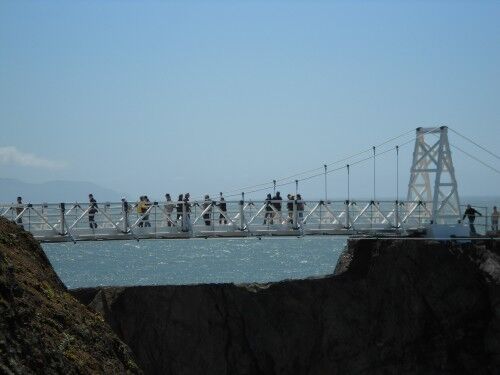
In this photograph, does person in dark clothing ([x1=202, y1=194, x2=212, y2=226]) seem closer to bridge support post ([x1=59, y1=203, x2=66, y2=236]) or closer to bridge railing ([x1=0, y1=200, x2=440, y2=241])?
bridge railing ([x1=0, y1=200, x2=440, y2=241])

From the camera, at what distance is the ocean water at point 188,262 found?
68.6 metres

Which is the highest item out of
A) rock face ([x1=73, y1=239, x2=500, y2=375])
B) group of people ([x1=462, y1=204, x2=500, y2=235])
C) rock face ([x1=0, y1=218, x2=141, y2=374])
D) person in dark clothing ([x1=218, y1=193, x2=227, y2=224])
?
person in dark clothing ([x1=218, y1=193, x2=227, y2=224])

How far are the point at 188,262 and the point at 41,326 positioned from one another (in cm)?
7751

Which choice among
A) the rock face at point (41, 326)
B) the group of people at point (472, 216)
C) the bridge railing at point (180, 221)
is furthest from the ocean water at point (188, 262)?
the rock face at point (41, 326)

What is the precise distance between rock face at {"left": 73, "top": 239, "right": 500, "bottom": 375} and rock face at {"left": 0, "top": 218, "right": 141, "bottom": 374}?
2005 centimetres

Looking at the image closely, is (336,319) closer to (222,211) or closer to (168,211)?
(222,211)

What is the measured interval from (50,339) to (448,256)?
24.0m

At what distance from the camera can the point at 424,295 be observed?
2939cm

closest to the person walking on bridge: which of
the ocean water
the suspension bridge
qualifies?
the suspension bridge

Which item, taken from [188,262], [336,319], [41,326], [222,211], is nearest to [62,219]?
[222,211]

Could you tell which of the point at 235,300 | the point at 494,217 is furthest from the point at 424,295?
the point at 235,300

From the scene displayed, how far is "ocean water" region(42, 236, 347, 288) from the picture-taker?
2699 inches

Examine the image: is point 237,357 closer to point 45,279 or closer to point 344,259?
point 344,259

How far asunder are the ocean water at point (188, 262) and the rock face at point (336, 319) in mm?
29326
